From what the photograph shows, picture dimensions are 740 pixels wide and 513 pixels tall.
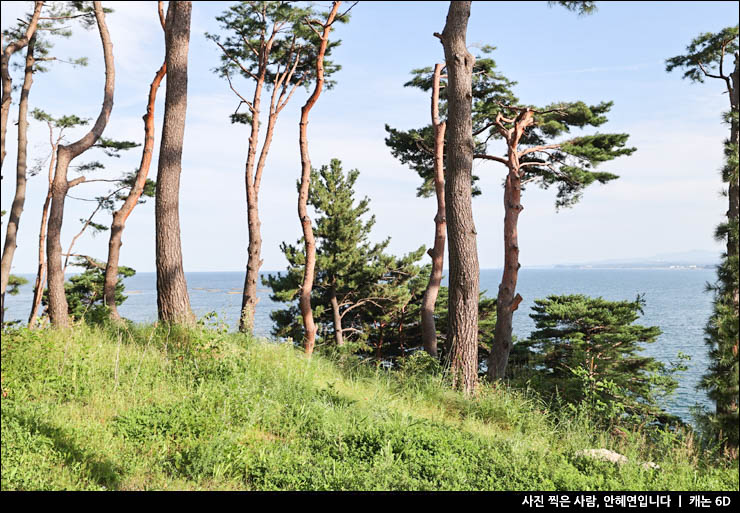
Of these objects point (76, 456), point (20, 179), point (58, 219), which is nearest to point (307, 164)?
point (58, 219)

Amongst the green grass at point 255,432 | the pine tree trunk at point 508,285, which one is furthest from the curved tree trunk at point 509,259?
the green grass at point 255,432

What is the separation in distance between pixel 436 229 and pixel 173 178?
7.09m

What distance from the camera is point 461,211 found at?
849 centimetres

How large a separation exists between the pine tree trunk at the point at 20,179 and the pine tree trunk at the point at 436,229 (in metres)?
Result: 9.98

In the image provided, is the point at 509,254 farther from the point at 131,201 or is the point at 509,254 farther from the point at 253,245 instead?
the point at 131,201

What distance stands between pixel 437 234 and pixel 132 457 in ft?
32.7

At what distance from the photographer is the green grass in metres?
4.30

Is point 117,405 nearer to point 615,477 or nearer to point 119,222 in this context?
point 615,477

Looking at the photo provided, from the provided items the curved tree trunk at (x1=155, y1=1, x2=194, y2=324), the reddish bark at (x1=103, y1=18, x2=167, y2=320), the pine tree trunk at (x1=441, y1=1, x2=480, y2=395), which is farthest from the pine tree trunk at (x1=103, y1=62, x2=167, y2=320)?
the pine tree trunk at (x1=441, y1=1, x2=480, y2=395)

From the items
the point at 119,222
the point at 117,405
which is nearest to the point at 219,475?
the point at 117,405

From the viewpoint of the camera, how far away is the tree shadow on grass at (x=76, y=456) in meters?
4.11

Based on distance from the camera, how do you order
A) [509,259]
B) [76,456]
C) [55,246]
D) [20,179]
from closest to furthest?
[76,456] → [55,246] → [20,179] → [509,259]

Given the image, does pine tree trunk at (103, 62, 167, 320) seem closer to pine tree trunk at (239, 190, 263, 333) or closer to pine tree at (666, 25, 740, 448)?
pine tree trunk at (239, 190, 263, 333)

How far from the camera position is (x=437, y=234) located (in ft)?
43.8
